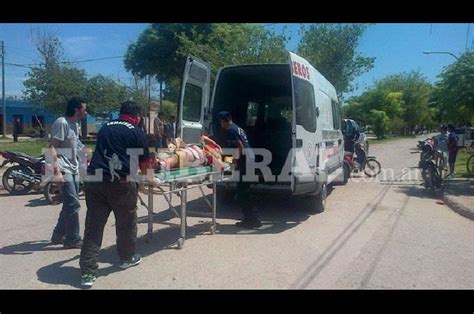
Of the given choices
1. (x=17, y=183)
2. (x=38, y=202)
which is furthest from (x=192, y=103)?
(x=17, y=183)

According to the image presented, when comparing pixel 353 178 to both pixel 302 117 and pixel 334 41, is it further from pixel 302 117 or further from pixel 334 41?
pixel 334 41

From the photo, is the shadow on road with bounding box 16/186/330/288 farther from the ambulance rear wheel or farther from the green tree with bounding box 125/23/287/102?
the green tree with bounding box 125/23/287/102

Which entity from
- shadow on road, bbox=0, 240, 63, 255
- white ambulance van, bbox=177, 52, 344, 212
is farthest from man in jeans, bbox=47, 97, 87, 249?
white ambulance van, bbox=177, 52, 344, 212

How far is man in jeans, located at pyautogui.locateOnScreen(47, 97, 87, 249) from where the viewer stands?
19.6 feet

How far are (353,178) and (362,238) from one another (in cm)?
803

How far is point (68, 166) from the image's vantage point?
6121mm

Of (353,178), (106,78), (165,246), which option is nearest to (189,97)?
(165,246)

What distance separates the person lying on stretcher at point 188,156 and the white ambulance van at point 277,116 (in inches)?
32.8

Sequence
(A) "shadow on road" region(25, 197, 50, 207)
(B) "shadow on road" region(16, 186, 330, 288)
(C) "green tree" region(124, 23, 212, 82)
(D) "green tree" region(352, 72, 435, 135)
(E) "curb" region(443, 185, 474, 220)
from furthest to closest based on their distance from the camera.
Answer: (D) "green tree" region(352, 72, 435, 135), (C) "green tree" region(124, 23, 212, 82), (A) "shadow on road" region(25, 197, 50, 207), (E) "curb" region(443, 185, 474, 220), (B) "shadow on road" region(16, 186, 330, 288)

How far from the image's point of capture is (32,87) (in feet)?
105

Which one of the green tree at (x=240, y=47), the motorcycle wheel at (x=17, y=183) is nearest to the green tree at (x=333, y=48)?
the green tree at (x=240, y=47)

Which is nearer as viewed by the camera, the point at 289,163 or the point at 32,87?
the point at 289,163

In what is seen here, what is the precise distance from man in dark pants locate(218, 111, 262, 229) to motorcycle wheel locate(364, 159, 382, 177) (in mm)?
8688

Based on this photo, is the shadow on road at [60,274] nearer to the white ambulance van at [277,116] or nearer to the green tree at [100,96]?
the white ambulance van at [277,116]
